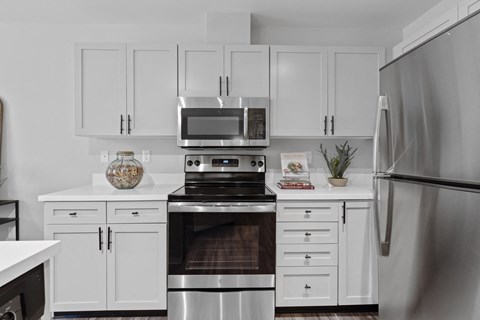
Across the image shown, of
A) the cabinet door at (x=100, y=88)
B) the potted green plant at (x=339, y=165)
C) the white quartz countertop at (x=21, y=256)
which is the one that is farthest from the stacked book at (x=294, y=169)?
the white quartz countertop at (x=21, y=256)

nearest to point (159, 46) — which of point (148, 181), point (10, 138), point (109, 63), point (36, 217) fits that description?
point (109, 63)

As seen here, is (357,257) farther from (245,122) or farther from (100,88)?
(100,88)

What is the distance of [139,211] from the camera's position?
2184 millimetres

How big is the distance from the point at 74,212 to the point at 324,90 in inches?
82.0

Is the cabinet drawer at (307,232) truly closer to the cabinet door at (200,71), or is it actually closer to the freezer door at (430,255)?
the freezer door at (430,255)

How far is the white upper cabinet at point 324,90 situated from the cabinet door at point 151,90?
0.81m

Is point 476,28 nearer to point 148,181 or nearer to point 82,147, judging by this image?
point 148,181

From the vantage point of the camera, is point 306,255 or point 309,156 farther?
point 309,156

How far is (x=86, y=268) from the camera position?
7.14 feet

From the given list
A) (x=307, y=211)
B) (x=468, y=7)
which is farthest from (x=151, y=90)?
(x=468, y=7)

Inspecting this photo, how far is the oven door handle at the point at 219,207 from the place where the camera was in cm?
213

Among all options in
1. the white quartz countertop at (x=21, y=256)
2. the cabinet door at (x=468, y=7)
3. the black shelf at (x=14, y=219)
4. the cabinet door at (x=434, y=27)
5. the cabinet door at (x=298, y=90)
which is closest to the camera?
the white quartz countertop at (x=21, y=256)

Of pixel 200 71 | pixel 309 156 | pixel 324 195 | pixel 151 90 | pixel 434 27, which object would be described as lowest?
pixel 324 195

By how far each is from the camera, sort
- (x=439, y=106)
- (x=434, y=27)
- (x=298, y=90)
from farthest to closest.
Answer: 1. (x=298, y=90)
2. (x=434, y=27)
3. (x=439, y=106)
